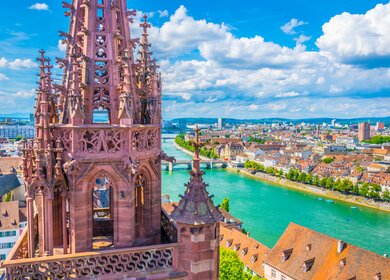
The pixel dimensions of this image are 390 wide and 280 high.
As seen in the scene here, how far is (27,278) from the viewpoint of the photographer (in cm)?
937

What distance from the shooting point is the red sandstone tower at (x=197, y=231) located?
34.2ft

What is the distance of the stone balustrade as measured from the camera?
30.8 ft

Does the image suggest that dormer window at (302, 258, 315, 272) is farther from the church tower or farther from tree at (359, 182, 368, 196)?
tree at (359, 182, 368, 196)

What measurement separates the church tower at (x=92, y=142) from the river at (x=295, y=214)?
164ft

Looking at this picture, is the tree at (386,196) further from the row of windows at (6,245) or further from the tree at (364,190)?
the row of windows at (6,245)

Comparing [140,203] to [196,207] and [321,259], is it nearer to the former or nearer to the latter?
[196,207]

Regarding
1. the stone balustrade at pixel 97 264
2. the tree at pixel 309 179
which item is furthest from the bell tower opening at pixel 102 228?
the tree at pixel 309 179

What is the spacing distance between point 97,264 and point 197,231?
2.64 meters

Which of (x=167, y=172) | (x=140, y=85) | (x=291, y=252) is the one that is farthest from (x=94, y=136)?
(x=167, y=172)

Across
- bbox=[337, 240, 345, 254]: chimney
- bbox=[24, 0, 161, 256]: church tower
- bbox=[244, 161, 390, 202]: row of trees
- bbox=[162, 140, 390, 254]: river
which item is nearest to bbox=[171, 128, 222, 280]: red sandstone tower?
bbox=[24, 0, 161, 256]: church tower

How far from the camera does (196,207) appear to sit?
10.6 m

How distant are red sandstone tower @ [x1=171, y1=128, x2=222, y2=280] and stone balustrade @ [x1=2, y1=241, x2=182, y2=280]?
1.27 feet

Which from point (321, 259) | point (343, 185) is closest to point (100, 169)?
point (321, 259)

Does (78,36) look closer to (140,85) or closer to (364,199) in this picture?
(140,85)
